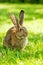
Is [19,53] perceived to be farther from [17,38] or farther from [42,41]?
[42,41]

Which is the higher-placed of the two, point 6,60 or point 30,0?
point 6,60

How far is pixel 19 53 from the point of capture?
9211 mm

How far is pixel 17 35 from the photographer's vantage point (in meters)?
8.88

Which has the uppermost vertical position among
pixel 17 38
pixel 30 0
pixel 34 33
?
pixel 17 38

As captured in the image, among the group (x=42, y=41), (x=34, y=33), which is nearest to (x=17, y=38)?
(x=42, y=41)

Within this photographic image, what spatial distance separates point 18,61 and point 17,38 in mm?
776

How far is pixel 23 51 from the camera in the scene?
31.3 feet

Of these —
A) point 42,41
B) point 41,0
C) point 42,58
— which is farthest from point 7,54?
point 41,0

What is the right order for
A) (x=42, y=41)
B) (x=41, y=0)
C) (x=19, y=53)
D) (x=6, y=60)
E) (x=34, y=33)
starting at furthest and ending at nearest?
(x=41, y=0) < (x=34, y=33) < (x=42, y=41) < (x=19, y=53) < (x=6, y=60)

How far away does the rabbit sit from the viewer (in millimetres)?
8648

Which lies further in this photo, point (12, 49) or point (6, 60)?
point (12, 49)

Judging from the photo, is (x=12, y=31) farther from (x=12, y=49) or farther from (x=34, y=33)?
Result: (x=34, y=33)

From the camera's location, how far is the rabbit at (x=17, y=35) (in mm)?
8648

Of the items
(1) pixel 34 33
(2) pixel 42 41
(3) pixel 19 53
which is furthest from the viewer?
(1) pixel 34 33
